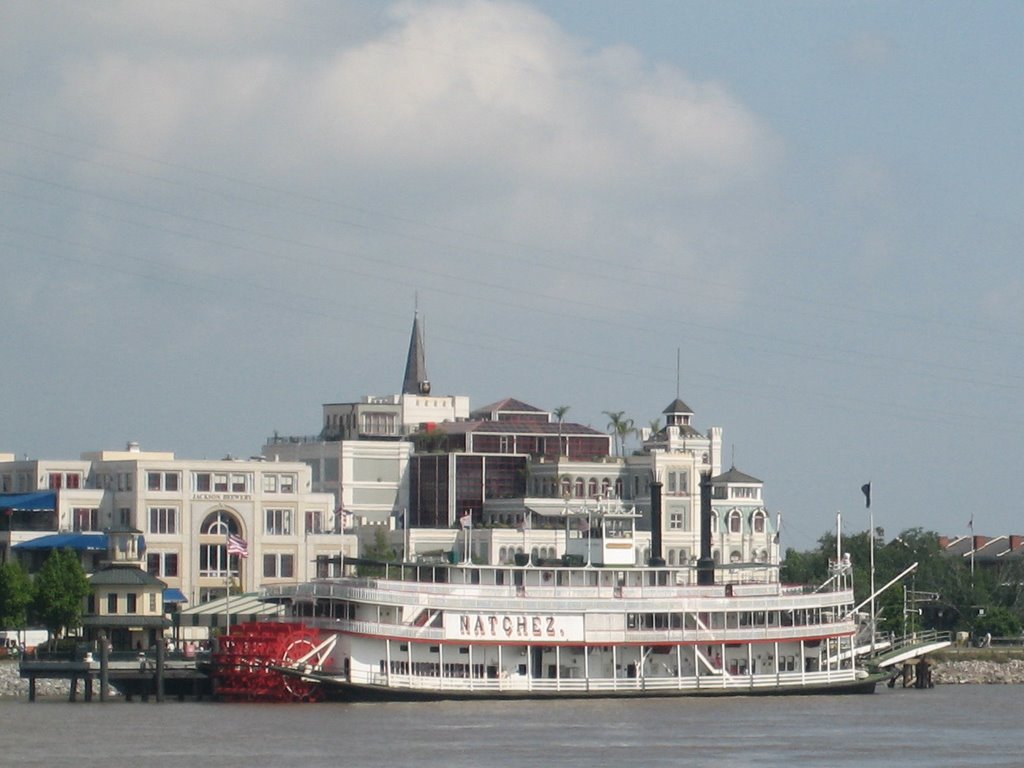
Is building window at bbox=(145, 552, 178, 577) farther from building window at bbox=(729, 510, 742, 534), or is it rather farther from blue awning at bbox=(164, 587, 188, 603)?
building window at bbox=(729, 510, 742, 534)

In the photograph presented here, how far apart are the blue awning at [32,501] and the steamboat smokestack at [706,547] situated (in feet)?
121

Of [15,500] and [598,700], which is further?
[15,500]

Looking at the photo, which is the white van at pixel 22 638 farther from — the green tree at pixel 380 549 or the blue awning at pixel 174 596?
the green tree at pixel 380 549

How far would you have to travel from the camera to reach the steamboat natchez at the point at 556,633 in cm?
10312

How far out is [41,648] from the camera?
124 metres

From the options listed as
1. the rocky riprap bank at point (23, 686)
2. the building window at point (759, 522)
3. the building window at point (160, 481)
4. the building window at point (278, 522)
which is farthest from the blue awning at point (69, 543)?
the building window at point (759, 522)

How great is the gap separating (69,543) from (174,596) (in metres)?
6.41

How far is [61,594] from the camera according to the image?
417 feet

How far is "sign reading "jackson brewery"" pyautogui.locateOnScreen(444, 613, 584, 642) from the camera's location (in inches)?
4119

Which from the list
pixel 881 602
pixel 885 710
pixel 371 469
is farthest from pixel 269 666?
pixel 371 469

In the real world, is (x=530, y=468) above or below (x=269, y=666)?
above

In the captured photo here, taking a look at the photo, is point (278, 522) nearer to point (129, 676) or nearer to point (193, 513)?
point (193, 513)

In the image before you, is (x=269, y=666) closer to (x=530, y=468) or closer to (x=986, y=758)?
(x=986, y=758)

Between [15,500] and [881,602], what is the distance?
50.5 metres
